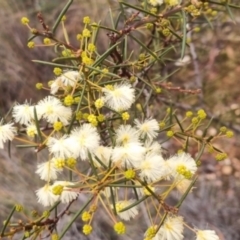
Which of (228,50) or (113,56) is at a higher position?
(113,56)

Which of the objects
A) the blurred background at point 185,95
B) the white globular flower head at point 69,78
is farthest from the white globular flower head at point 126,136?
the blurred background at point 185,95

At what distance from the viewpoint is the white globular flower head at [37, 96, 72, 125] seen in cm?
87

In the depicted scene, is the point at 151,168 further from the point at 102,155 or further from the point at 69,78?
the point at 69,78

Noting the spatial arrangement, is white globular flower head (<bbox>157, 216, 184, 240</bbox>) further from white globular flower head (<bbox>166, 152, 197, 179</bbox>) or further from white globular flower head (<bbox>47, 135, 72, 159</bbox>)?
white globular flower head (<bbox>47, 135, 72, 159</bbox>)

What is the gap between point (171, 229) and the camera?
2.78 feet

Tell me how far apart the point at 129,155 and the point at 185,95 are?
3.76 feet

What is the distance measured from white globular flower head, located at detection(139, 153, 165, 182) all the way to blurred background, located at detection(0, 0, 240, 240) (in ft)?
2.97

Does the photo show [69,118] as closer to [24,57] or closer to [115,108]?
[115,108]

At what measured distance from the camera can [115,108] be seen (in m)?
0.86

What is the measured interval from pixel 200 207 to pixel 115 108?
1160 mm


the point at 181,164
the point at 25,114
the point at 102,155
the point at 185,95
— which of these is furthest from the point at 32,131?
the point at 185,95

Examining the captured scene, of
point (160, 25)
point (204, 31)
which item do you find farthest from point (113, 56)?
point (204, 31)

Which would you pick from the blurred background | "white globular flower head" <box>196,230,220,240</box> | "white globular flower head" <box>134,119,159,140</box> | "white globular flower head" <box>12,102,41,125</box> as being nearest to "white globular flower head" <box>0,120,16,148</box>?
"white globular flower head" <box>12,102,41,125</box>

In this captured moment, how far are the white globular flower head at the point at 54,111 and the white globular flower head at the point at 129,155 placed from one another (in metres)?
0.12
